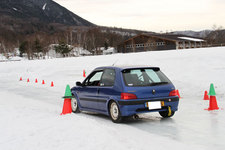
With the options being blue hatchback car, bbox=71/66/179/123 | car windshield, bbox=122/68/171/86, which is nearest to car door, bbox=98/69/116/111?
blue hatchback car, bbox=71/66/179/123

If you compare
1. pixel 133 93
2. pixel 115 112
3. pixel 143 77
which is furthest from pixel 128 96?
pixel 143 77

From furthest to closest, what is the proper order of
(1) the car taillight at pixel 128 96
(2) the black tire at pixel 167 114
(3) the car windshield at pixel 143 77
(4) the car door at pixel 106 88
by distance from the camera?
(2) the black tire at pixel 167 114 < (4) the car door at pixel 106 88 < (3) the car windshield at pixel 143 77 < (1) the car taillight at pixel 128 96

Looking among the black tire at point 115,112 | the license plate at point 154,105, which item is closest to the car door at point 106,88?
the black tire at point 115,112

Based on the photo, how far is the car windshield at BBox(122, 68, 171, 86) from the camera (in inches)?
302

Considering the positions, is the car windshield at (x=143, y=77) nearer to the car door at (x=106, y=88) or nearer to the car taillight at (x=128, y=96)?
the car taillight at (x=128, y=96)

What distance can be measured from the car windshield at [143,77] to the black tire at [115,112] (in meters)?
0.66

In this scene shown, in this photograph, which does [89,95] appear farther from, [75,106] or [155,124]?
[155,124]

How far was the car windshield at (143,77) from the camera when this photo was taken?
7.66 meters

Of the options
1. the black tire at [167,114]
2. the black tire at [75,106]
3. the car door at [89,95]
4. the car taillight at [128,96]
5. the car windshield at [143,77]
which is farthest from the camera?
the black tire at [75,106]

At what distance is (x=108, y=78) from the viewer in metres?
8.29

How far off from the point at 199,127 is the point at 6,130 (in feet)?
14.1

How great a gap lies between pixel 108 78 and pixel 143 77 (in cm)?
96

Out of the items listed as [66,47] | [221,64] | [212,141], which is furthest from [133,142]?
[66,47]

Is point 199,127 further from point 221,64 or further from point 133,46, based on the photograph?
point 133,46
